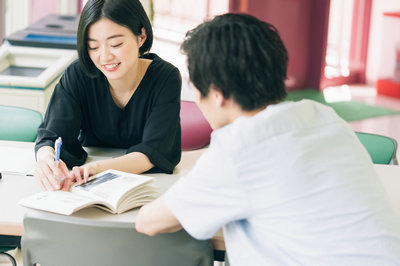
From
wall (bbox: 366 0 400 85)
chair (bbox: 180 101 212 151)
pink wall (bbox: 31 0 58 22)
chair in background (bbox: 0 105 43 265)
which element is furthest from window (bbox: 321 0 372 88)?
chair in background (bbox: 0 105 43 265)

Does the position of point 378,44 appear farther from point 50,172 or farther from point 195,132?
point 50,172

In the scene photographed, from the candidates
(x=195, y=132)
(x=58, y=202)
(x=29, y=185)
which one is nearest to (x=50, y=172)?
(x=29, y=185)

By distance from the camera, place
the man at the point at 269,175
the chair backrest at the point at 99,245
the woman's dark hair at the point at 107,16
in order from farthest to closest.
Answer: the woman's dark hair at the point at 107,16 < the chair backrest at the point at 99,245 < the man at the point at 269,175

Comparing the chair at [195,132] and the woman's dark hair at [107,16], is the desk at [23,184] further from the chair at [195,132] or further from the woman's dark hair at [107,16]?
the chair at [195,132]

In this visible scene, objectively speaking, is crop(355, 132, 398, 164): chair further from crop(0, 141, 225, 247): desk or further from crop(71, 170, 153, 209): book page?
crop(71, 170, 153, 209): book page

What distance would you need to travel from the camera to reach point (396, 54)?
705 cm

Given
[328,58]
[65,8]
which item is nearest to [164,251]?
[65,8]

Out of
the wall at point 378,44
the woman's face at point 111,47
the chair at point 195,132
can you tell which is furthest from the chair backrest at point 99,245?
the wall at point 378,44

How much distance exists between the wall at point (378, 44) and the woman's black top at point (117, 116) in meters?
5.46

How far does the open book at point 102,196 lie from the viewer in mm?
1657

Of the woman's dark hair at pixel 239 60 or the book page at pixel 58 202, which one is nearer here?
the woman's dark hair at pixel 239 60

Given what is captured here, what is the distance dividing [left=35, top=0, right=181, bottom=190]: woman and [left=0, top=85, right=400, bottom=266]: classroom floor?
3.27 metres

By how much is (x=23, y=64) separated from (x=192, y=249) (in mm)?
2739

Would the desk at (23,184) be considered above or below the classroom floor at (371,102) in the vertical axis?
above
